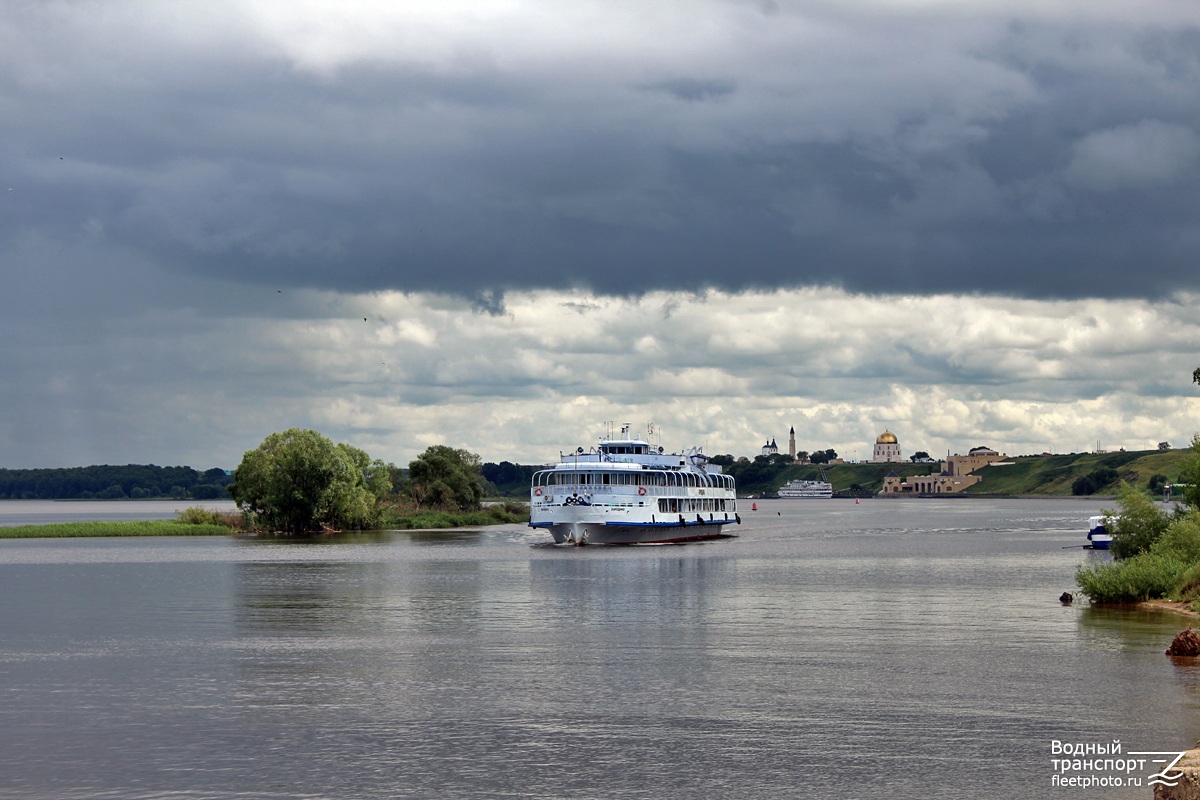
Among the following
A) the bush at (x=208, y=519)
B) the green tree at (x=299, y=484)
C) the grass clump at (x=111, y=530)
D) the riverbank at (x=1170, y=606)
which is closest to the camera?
the riverbank at (x=1170, y=606)

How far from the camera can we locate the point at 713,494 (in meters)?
162

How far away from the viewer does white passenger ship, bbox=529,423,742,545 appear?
13038 cm

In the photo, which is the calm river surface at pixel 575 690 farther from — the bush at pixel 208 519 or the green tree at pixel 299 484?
the bush at pixel 208 519

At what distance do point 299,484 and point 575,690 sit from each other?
412 feet

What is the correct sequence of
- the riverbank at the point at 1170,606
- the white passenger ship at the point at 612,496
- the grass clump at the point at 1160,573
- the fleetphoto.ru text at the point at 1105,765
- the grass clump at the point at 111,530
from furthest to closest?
the grass clump at the point at 111,530 < the white passenger ship at the point at 612,496 < the grass clump at the point at 1160,573 < the riverbank at the point at 1170,606 < the fleetphoto.ru text at the point at 1105,765

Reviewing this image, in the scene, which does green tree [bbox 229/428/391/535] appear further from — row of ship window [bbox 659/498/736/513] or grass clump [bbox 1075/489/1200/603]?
grass clump [bbox 1075/489/1200/603]

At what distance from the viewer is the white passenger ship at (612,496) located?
130m

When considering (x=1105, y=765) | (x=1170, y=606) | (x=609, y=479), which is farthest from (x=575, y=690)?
(x=609, y=479)

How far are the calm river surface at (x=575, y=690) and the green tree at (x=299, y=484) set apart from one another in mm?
76801

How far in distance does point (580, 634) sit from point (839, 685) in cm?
1695

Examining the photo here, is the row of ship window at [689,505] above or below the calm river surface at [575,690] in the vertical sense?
above

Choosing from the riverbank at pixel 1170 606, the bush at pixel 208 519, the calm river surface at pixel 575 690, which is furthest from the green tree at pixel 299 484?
the riverbank at pixel 1170 606

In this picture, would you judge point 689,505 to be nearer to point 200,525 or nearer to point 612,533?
point 612,533

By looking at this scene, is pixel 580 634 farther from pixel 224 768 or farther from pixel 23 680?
pixel 224 768
